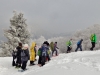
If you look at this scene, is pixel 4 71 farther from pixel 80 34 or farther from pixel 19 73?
pixel 80 34

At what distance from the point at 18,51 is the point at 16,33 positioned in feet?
74.7

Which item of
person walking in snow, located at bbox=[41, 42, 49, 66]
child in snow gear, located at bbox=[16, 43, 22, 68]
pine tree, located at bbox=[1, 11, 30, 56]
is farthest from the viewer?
pine tree, located at bbox=[1, 11, 30, 56]

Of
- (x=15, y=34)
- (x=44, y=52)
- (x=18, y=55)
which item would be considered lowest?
(x=18, y=55)

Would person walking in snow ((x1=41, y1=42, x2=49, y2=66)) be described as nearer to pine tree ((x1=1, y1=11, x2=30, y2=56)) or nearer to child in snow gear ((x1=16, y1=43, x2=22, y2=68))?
child in snow gear ((x1=16, y1=43, x2=22, y2=68))

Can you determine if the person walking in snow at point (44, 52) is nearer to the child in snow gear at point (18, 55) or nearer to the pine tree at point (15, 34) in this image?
the child in snow gear at point (18, 55)

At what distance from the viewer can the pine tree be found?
3997 centimetres

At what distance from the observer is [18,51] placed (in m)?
19.7

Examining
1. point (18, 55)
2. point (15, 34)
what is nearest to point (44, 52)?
point (18, 55)

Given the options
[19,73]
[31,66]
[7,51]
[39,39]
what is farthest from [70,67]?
[39,39]

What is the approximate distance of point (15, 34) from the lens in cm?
4219

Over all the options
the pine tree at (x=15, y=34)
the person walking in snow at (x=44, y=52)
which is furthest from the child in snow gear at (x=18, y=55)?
the pine tree at (x=15, y=34)

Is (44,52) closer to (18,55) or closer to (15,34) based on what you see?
(18,55)

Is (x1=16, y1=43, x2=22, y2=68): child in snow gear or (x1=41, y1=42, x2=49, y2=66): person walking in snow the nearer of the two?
(x1=41, y1=42, x2=49, y2=66): person walking in snow

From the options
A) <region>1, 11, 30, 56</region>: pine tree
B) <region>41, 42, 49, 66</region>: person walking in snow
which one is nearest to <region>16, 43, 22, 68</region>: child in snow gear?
<region>41, 42, 49, 66</region>: person walking in snow
